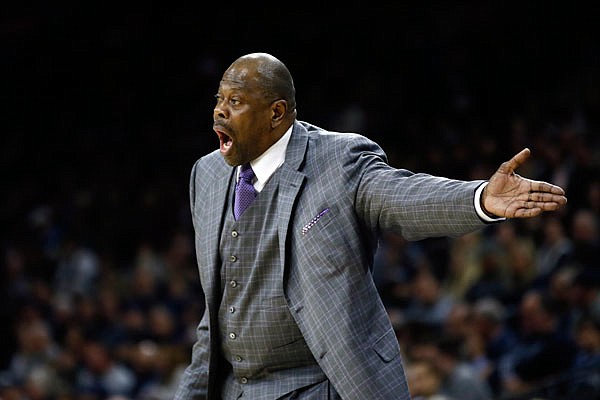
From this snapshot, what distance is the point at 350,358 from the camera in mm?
2863

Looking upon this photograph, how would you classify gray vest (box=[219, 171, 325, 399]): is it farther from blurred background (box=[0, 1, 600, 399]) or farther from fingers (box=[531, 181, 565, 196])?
blurred background (box=[0, 1, 600, 399])

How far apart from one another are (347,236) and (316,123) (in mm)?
6713

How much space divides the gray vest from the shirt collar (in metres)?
0.03

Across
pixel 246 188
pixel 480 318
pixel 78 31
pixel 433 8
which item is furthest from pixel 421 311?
pixel 78 31

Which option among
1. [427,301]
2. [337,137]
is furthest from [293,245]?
[427,301]

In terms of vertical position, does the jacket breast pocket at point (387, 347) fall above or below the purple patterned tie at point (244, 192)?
below

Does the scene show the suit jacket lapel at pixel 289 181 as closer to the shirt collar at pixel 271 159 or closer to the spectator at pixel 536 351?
the shirt collar at pixel 271 159

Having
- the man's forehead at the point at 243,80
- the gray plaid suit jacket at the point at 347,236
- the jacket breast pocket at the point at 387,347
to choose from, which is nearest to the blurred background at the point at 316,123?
the jacket breast pocket at the point at 387,347

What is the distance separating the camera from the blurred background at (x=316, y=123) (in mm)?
6441

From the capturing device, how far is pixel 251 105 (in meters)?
3.01

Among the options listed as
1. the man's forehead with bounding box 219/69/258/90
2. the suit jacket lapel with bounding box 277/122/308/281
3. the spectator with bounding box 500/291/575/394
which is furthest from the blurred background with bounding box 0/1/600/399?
the man's forehead with bounding box 219/69/258/90

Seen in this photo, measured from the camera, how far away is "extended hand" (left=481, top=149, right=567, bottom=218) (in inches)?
99.7

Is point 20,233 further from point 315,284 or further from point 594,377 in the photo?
point 315,284

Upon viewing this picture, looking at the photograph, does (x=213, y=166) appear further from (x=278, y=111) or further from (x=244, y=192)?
(x=278, y=111)
